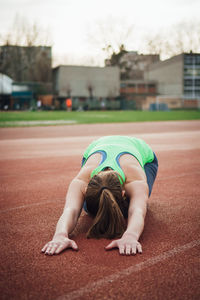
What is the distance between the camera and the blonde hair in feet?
9.05

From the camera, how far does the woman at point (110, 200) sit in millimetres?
2777

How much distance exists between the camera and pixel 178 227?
3447mm

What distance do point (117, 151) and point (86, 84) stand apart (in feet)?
184

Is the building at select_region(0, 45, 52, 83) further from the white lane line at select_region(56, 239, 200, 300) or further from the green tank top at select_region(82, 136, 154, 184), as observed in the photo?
the white lane line at select_region(56, 239, 200, 300)

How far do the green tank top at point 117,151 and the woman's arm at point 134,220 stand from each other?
0.50 feet

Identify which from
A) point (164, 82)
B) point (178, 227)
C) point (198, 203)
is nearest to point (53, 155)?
point (198, 203)

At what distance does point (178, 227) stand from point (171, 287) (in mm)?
1263

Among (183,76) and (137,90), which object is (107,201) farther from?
(137,90)

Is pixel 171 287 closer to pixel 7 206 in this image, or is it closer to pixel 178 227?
pixel 178 227

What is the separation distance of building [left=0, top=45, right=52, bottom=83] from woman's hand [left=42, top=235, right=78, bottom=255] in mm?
60735

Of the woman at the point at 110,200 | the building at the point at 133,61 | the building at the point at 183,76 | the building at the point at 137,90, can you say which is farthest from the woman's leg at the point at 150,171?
the building at the point at 133,61

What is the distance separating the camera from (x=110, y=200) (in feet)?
8.96

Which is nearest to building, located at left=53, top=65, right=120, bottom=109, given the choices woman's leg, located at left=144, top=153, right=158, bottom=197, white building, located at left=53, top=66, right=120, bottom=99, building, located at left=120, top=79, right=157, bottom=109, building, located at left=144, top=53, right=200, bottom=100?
white building, located at left=53, top=66, right=120, bottom=99

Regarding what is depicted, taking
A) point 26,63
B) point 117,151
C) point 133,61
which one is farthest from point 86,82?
point 117,151
